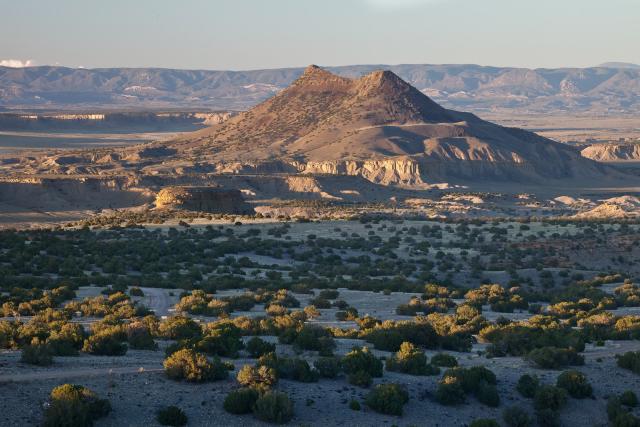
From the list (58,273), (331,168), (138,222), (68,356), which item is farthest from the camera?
(331,168)

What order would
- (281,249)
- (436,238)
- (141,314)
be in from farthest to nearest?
(436,238) → (281,249) → (141,314)

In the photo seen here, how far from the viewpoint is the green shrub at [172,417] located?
14.3 metres

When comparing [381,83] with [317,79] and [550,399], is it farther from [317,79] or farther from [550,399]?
[550,399]

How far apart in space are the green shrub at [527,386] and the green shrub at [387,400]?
2.32 m

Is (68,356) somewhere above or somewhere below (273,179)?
above

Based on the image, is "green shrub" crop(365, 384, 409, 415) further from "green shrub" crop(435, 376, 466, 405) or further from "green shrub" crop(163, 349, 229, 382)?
"green shrub" crop(163, 349, 229, 382)

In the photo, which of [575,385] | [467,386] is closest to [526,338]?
[575,385]

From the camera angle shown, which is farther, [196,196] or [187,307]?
[196,196]

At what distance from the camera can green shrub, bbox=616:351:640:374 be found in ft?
62.1

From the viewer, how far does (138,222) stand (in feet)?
181

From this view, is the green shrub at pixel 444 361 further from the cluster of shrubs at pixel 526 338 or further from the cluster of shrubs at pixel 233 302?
the cluster of shrubs at pixel 233 302

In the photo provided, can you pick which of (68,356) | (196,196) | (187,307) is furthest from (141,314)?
(196,196)

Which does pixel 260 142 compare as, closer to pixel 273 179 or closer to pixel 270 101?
pixel 270 101

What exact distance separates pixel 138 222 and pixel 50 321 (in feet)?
110
